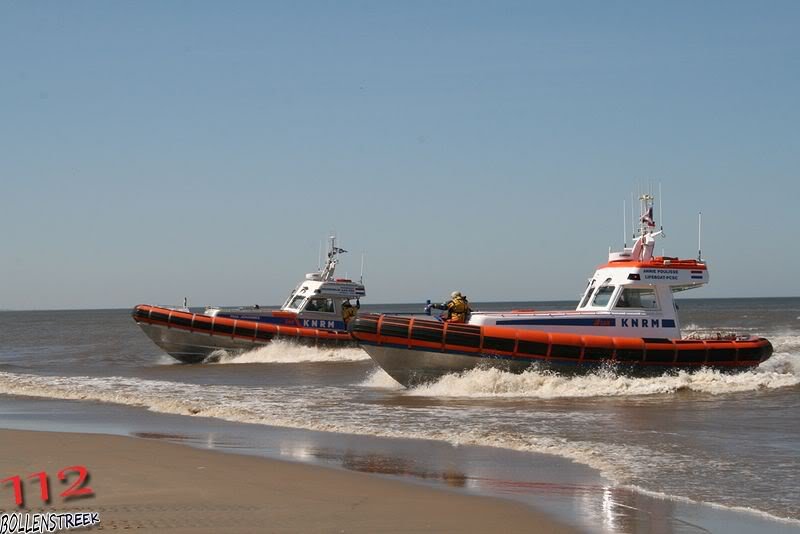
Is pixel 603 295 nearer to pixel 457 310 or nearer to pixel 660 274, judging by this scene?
pixel 660 274

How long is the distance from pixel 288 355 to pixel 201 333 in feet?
7.62

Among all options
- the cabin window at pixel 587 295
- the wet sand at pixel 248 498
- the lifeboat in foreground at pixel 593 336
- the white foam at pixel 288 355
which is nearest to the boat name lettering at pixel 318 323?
the white foam at pixel 288 355

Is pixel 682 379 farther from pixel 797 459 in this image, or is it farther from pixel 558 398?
pixel 797 459

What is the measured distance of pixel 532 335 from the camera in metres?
15.7

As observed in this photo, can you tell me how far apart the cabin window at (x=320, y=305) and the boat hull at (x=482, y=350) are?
31.7ft

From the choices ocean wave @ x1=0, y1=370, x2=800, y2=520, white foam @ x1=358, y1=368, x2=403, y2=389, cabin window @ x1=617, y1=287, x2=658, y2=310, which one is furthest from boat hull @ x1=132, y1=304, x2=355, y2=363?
cabin window @ x1=617, y1=287, x2=658, y2=310

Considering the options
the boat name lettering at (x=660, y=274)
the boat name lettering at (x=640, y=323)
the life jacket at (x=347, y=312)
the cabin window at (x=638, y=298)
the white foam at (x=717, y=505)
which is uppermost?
the boat name lettering at (x=660, y=274)

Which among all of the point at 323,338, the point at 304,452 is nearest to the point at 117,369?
the point at 323,338

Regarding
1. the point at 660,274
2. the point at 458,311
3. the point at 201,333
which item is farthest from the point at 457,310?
the point at 201,333

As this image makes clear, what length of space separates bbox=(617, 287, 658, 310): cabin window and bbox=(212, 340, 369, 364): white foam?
30.2ft

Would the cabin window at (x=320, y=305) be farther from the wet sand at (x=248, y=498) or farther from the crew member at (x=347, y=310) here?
the wet sand at (x=248, y=498)

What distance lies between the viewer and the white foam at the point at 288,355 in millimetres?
24172

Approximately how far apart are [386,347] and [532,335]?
7.99ft

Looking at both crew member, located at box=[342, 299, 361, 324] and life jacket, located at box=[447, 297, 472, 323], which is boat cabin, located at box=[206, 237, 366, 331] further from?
life jacket, located at box=[447, 297, 472, 323]
